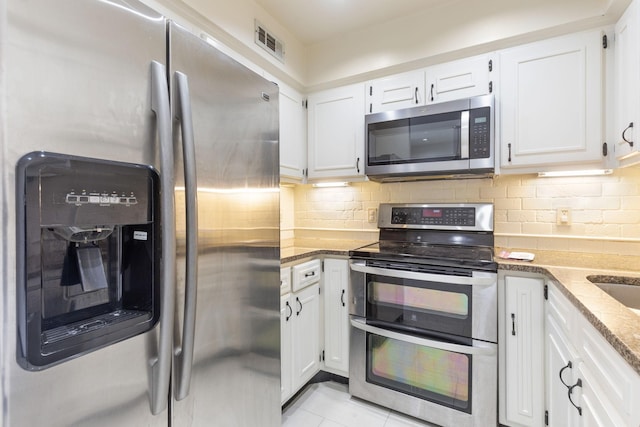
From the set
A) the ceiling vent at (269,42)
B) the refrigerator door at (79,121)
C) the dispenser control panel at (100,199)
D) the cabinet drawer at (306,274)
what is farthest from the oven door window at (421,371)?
the ceiling vent at (269,42)

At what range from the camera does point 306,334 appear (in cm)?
200

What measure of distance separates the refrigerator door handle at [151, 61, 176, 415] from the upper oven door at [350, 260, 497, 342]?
1.33 meters

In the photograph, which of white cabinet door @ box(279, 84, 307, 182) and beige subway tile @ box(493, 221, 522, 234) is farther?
white cabinet door @ box(279, 84, 307, 182)

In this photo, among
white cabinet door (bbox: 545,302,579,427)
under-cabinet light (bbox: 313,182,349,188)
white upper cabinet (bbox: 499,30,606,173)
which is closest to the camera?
white cabinet door (bbox: 545,302,579,427)

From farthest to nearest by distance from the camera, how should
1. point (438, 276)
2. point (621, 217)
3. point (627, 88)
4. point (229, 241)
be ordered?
point (621, 217) → point (438, 276) → point (627, 88) → point (229, 241)

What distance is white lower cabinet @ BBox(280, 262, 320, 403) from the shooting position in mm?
1787

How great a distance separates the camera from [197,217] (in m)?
0.91

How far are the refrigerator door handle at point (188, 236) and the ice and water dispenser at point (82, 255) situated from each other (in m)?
0.09

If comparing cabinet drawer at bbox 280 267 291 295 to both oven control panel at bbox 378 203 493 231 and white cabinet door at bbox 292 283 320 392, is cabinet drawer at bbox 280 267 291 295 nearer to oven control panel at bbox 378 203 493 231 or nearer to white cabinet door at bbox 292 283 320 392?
white cabinet door at bbox 292 283 320 392

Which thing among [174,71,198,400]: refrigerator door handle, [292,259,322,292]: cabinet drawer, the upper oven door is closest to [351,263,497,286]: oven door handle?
the upper oven door

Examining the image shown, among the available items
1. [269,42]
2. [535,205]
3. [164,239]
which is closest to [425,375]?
[535,205]

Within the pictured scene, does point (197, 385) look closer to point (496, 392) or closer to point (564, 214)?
point (496, 392)

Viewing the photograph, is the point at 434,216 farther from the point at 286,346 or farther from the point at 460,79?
the point at 286,346

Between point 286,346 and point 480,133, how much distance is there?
1.72 m
